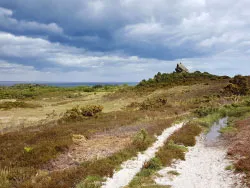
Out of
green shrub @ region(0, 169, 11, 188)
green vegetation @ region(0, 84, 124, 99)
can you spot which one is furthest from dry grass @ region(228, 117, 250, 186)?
green vegetation @ region(0, 84, 124, 99)

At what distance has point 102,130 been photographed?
23391mm

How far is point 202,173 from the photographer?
42.8 feet

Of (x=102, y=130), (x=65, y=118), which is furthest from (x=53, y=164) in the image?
(x=65, y=118)

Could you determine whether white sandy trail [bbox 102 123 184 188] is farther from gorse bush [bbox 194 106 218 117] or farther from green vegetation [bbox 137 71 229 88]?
green vegetation [bbox 137 71 229 88]

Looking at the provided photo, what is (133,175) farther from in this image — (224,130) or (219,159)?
(224,130)

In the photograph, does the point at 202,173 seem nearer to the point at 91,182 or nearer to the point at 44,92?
the point at 91,182

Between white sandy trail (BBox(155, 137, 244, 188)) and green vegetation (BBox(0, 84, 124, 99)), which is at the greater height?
green vegetation (BBox(0, 84, 124, 99))

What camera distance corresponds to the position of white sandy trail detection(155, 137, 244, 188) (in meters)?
11.6

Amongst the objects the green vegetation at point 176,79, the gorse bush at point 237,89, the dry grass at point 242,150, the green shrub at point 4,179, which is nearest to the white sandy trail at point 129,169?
the green shrub at point 4,179

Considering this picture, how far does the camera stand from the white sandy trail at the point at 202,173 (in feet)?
38.0

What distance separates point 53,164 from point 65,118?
16766 mm

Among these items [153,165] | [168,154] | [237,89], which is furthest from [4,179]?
[237,89]

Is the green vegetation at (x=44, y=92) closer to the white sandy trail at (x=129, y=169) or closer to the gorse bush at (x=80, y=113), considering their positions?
the gorse bush at (x=80, y=113)

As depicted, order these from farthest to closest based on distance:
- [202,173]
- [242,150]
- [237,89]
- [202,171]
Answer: [237,89], [242,150], [202,171], [202,173]
